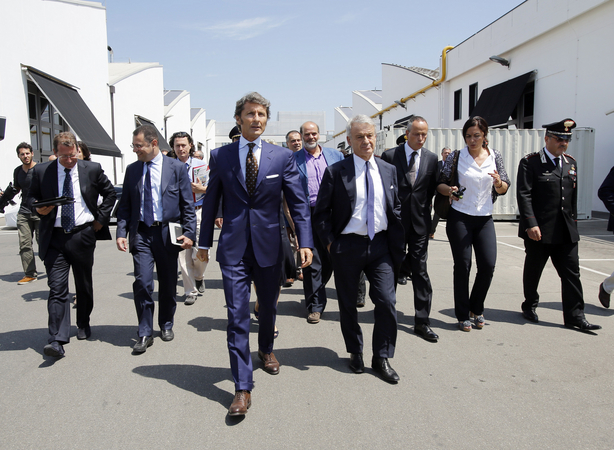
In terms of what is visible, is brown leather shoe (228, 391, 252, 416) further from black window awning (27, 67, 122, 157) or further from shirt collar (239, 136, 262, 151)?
black window awning (27, 67, 122, 157)

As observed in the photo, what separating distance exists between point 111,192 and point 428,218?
131 inches

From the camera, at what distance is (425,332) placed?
457cm

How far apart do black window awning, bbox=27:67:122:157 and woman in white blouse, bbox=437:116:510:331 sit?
17.4 meters

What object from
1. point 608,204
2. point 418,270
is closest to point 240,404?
point 418,270

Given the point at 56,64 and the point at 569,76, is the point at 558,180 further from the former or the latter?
the point at 56,64

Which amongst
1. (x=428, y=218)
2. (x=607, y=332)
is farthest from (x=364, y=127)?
(x=607, y=332)

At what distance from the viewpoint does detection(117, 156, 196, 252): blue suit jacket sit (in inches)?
177

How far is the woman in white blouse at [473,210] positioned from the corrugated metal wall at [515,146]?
9849 mm

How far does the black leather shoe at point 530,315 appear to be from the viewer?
5.03 m

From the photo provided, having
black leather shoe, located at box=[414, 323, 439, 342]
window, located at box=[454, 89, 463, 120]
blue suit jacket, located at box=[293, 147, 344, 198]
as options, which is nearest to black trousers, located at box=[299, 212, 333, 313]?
blue suit jacket, located at box=[293, 147, 344, 198]

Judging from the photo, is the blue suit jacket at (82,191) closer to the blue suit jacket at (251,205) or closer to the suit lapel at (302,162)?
the blue suit jacket at (251,205)

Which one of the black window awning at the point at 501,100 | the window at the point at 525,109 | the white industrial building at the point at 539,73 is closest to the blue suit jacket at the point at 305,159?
the white industrial building at the point at 539,73

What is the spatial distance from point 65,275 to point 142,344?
1009 mm

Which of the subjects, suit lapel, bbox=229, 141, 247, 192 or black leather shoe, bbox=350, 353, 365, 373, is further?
black leather shoe, bbox=350, 353, 365, 373
